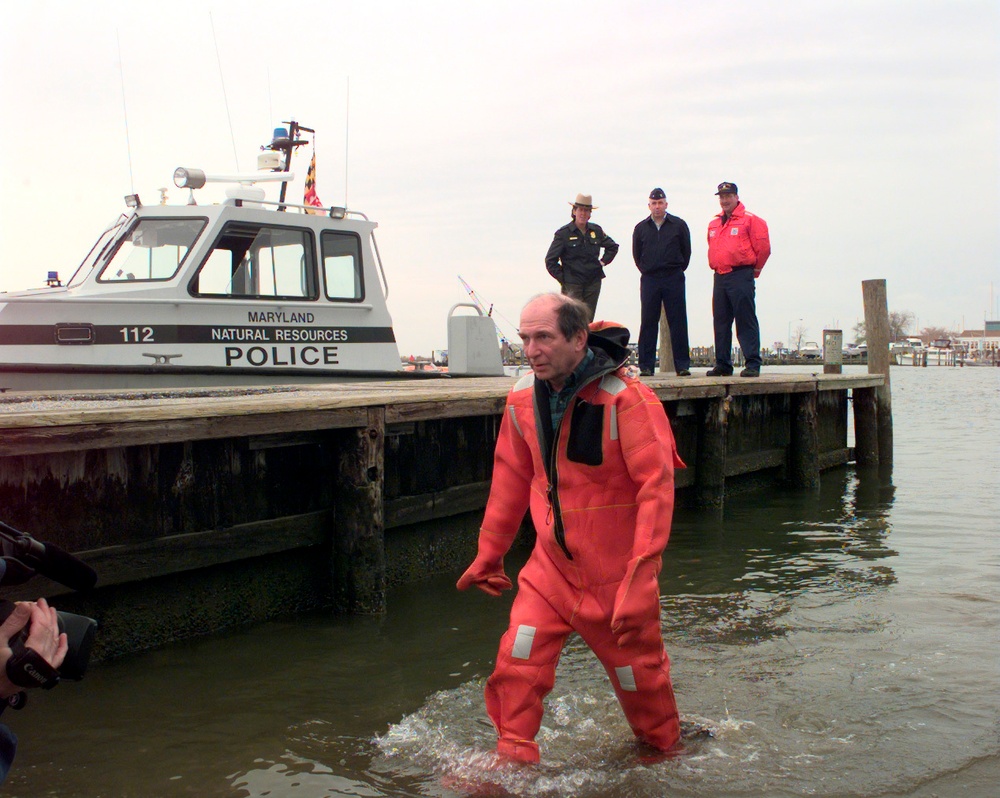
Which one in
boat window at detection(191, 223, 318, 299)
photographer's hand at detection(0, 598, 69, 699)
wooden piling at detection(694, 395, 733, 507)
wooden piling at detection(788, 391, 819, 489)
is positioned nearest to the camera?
photographer's hand at detection(0, 598, 69, 699)

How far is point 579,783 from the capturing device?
4.14 m

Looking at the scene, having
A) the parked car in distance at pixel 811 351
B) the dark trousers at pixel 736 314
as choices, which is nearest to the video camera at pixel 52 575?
the dark trousers at pixel 736 314

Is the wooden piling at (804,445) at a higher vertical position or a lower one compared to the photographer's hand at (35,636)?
lower

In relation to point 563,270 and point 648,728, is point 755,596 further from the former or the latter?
point 563,270

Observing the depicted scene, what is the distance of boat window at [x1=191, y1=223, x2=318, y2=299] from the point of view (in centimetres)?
1130

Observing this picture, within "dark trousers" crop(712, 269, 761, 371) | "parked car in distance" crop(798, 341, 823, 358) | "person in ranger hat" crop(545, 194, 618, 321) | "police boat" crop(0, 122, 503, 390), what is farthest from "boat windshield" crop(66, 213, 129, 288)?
"parked car in distance" crop(798, 341, 823, 358)

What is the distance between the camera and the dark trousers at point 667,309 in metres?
11.6

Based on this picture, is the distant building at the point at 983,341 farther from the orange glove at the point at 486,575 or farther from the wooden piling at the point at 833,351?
the orange glove at the point at 486,575

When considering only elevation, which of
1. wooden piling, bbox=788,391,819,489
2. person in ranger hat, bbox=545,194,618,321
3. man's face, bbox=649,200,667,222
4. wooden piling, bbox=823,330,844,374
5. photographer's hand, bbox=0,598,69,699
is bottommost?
wooden piling, bbox=788,391,819,489

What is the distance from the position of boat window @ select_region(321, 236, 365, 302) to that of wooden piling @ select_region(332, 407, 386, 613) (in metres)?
5.99

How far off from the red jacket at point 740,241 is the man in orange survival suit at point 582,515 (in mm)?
7551

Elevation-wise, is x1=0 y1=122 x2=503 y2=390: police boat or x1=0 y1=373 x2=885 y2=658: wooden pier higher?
x1=0 y1=122 x2=503 y2=390: police boat

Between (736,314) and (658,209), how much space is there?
57.4 inches

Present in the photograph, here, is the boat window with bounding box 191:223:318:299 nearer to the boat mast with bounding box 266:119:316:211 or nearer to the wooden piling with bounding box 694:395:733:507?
the boat mast with bounding box 266:119:316:211
